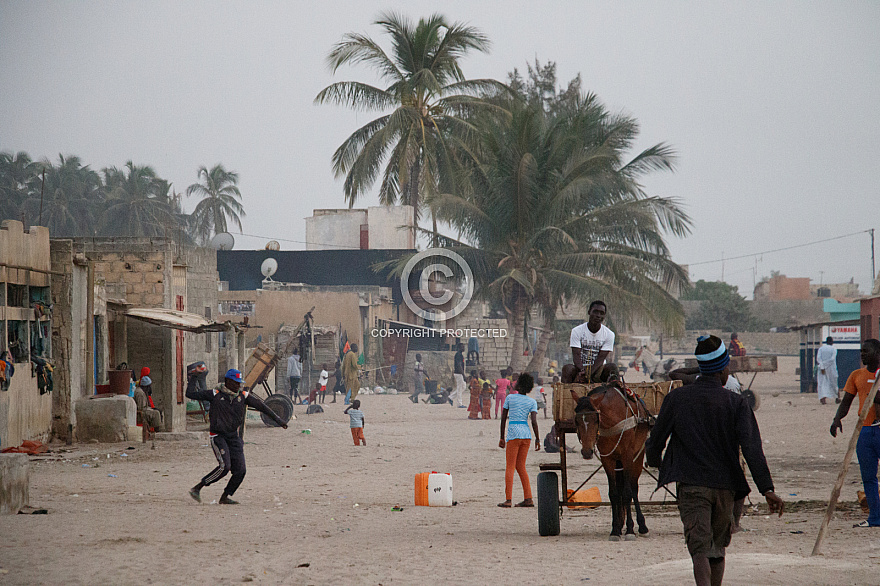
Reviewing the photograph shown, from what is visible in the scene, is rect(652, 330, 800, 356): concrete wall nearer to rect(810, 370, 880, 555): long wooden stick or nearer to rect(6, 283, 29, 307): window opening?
rect(6, 283, 29, 307): window opening

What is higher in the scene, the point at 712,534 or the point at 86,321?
the point at 86,321

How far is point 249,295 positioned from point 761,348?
141 feet

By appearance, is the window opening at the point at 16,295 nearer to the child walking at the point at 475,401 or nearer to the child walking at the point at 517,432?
the child walking at the point at 517,432

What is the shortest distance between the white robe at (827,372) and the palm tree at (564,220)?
588 cm

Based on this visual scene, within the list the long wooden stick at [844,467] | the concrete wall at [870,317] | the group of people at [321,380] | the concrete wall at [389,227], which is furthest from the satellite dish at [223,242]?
the long wooden stick at [844,467]

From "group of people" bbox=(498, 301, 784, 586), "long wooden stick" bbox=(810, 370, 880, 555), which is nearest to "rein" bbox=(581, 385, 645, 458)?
"long wooden stick" bbox=(810, 370, 880, 555)

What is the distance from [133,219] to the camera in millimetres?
67500

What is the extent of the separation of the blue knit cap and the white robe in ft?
64.2

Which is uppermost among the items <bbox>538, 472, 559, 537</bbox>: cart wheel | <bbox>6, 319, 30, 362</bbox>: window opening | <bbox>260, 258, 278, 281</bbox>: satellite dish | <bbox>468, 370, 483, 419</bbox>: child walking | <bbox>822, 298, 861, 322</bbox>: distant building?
<bbox>260, 258, 278, 281</bbox>: satellite dish

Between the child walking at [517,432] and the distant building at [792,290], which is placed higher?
the distant building at [792,290]

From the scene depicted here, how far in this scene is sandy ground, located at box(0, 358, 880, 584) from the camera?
6.03 m

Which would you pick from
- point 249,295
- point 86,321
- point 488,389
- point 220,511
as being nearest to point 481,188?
point 488,389

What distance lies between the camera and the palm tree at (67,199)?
6406cm

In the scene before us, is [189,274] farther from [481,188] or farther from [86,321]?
[86,321]
